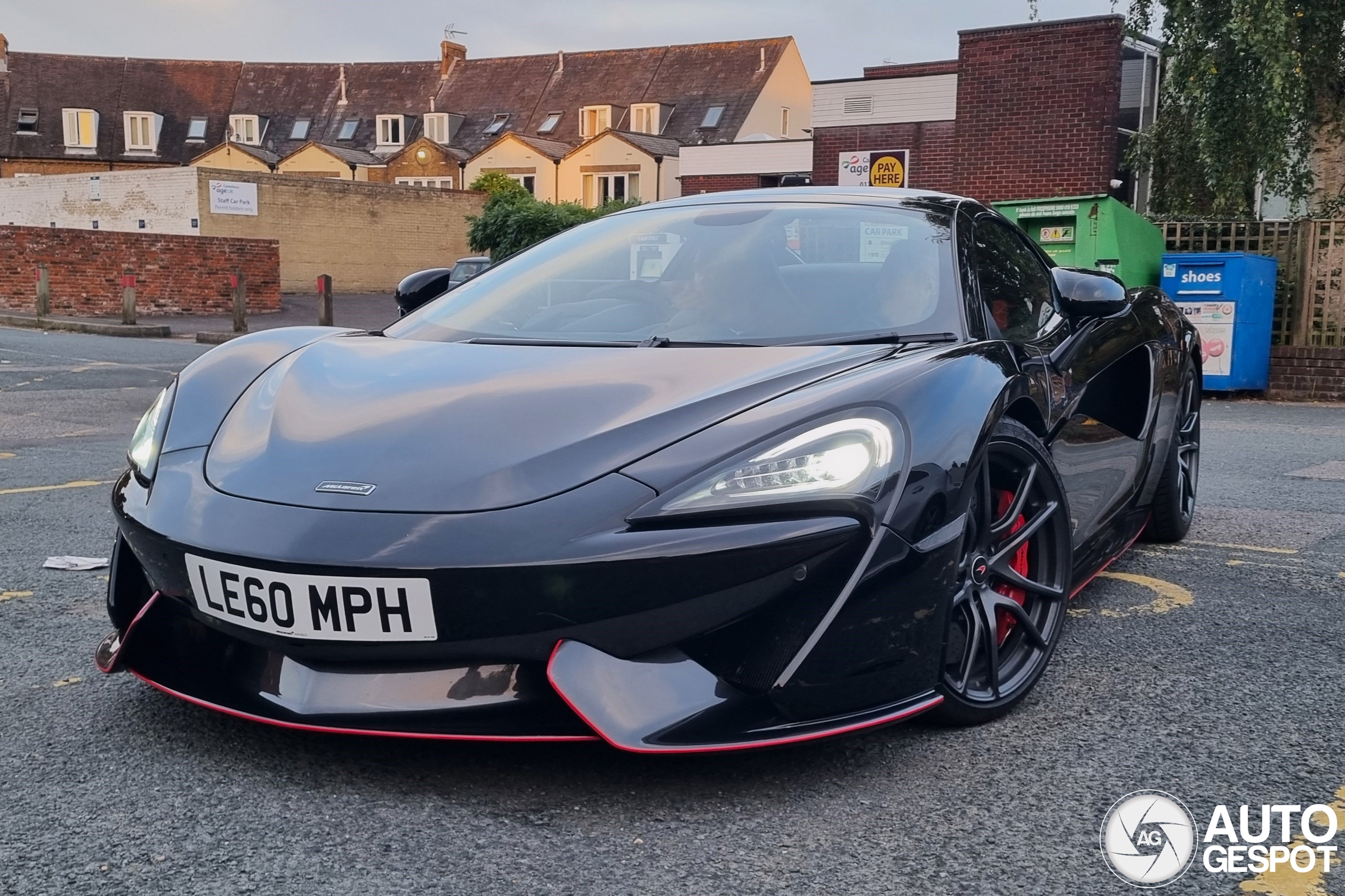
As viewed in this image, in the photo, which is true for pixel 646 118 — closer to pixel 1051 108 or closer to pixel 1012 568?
pixel 1051 108

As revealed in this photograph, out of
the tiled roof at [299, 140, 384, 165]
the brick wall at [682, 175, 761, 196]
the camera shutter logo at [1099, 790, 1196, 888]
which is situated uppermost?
the tiled roof at [299, 140, 384, 165]

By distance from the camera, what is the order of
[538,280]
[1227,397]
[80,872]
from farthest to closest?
[1227,397], [538,280], [80,872]

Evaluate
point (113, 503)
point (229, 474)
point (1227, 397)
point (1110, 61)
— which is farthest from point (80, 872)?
point (1110, 61)

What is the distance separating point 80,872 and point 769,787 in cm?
112

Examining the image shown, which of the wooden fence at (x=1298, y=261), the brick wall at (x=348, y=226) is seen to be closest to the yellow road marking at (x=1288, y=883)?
the wooden fence at (x=1298, y=261)

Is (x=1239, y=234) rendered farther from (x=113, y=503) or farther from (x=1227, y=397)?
(x=113, y=503)

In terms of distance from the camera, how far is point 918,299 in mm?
2939

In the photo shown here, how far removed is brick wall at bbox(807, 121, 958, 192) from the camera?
25.0 metres

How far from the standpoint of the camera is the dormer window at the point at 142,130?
54062mm

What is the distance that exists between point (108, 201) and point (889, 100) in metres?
24.2

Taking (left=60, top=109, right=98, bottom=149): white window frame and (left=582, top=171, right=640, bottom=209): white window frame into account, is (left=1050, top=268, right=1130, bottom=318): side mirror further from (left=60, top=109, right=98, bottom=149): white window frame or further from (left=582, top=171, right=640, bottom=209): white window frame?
(left=60, top=109, right=98, bottom=149): white window frame

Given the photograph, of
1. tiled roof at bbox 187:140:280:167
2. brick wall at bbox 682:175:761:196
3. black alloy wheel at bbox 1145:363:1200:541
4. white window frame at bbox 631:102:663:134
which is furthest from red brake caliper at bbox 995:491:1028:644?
tiled roof at bbox 187:140:280:167

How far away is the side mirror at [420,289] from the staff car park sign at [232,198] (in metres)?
34.5

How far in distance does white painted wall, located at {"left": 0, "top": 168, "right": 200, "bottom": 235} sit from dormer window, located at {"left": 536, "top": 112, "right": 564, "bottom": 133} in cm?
1885
